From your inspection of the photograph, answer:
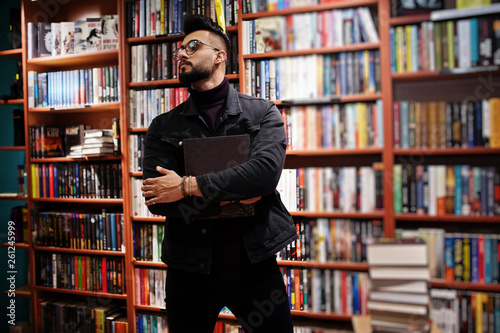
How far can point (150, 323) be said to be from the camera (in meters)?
2.46

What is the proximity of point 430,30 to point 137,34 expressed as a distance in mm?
1735

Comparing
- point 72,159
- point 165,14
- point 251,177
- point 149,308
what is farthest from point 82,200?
point 251,177

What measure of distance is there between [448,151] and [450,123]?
12 cm

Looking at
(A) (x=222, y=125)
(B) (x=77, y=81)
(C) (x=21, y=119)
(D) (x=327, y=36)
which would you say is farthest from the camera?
(C) (x=21, y=119)

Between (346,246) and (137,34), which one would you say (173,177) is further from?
(137,34)

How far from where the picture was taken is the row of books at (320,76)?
1729 mm

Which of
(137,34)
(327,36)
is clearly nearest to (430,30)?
(327,36)

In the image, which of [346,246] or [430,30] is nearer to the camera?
[430,30]

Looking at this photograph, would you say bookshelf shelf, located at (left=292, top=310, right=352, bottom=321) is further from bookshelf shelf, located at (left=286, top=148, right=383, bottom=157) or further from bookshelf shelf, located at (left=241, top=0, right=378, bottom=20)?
bookshelf shelf, located at (left=241, top=0, right=378, bottom=20)

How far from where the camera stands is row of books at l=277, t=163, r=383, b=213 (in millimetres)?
1722

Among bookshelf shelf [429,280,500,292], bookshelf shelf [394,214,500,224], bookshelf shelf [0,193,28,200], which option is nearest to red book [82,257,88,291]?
bookshelf shelf [0,193,28,200]

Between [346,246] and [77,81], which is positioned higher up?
[77,81]

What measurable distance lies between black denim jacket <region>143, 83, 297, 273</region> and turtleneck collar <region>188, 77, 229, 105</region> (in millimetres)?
33

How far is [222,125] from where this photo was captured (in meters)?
1.68
